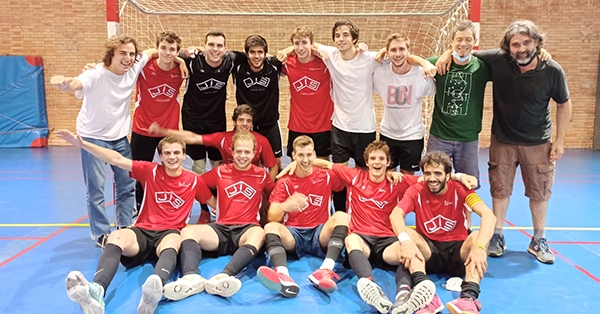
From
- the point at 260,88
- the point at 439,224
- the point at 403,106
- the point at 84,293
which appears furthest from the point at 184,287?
the point at 403,106

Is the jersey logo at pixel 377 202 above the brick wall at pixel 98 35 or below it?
below

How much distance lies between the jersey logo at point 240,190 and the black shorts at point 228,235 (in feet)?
1.01

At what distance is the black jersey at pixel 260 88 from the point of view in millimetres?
4871

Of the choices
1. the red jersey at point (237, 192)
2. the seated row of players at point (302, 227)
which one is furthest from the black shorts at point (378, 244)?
the red jersey at point (237, 192)

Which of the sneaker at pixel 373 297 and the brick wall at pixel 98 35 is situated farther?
the brick wall at pixel 98 35

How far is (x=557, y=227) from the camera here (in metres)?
4.95

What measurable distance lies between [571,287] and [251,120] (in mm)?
3268

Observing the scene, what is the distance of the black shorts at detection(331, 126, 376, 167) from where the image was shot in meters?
4.66

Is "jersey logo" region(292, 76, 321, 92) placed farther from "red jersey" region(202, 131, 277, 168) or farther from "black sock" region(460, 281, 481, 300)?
"black sock" region(460, 281, 481, 300)

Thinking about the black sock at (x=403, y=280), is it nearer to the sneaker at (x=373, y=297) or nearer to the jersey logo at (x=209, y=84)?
the sneaker at (x=373, y=297)

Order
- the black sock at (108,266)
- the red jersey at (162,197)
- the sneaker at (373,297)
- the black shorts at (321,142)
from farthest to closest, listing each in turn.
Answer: the black shorts at (321,142), the red jersey at (162,197), the black sock at (108,266), the sneaker at (373,297)

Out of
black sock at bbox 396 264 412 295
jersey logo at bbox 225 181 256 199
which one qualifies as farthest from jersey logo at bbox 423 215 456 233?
jersey logo at bbox 225 181 256 199

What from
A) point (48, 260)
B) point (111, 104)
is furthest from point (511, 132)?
point (48, 260)

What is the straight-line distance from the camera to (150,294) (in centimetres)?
277
